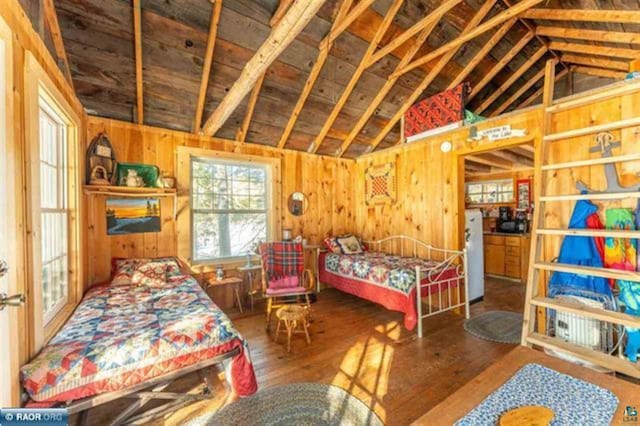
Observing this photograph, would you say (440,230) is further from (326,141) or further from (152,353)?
(152,353)

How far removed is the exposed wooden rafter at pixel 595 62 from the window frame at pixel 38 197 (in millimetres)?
5841

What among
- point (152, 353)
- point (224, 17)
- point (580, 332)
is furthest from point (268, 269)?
point (580, 332)

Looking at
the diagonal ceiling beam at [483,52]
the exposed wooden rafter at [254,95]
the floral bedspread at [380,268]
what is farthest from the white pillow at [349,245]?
the diagonal ceiling beam at [483,52]

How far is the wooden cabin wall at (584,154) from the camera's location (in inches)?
90.8

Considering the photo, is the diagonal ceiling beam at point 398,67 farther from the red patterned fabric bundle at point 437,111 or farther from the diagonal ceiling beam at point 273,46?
the diagonal ceiling beam at point 273,46

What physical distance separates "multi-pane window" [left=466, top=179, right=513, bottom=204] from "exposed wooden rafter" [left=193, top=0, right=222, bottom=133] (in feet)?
19.9

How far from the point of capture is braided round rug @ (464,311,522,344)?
9.44 ft

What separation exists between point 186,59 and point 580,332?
14.5ft

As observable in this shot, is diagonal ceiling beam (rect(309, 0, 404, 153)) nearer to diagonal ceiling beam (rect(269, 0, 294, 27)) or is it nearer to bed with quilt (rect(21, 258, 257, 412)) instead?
diagonal ceiling beam (rect(269, 0, 294, 27))

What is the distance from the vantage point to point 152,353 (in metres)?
1.67

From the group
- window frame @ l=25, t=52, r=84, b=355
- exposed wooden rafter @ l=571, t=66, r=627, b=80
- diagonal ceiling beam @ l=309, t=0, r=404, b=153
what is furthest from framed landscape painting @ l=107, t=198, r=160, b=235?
exposed wooden rafter @ l=571, t=66, r=627, b=80

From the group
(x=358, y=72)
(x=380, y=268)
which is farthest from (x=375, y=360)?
(x=358, y=72)

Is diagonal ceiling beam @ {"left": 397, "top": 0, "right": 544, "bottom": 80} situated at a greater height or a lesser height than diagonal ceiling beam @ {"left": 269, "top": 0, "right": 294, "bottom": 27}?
lesser

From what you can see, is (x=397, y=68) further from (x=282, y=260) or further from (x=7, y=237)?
(x=7, y=237)
